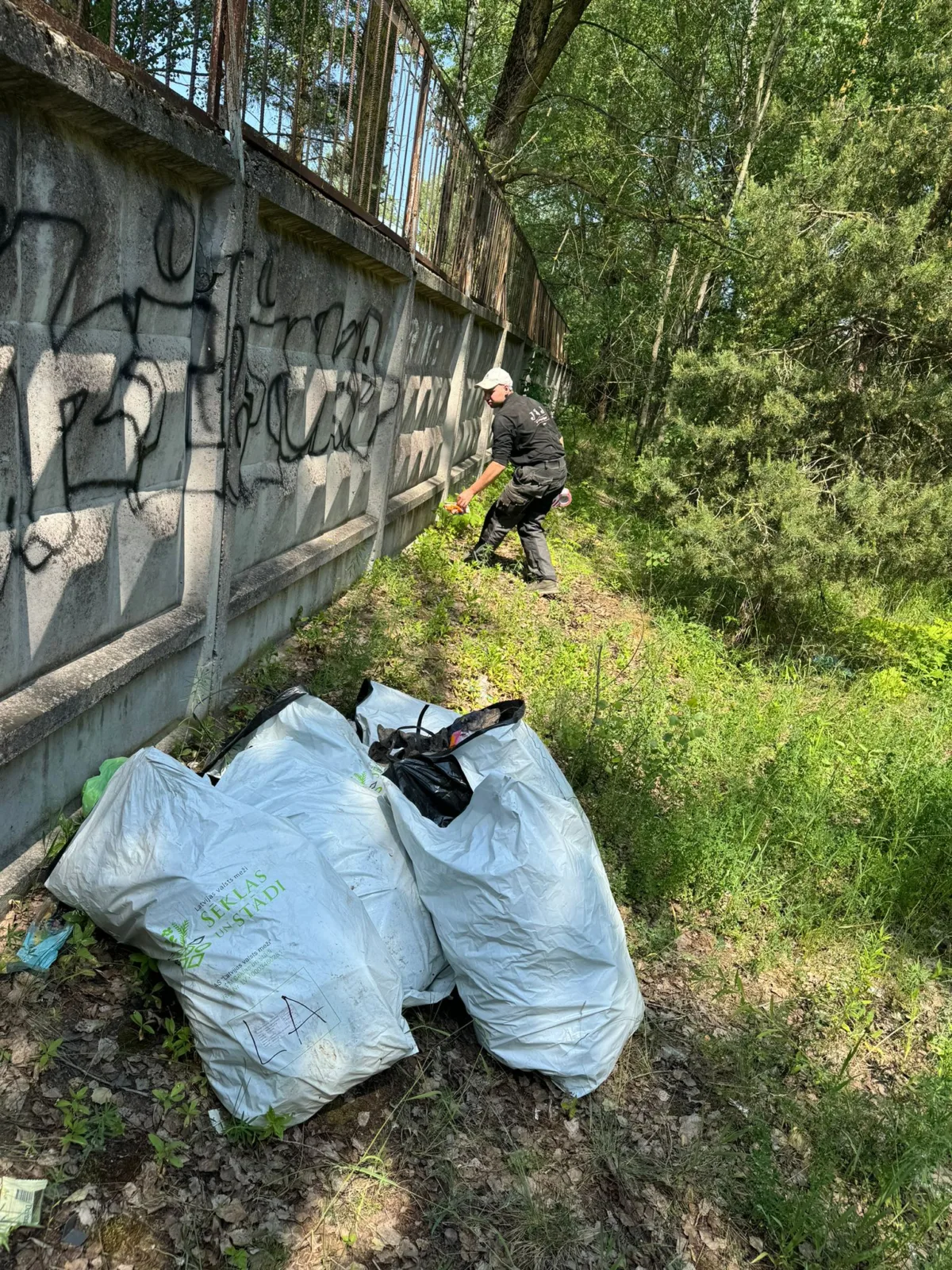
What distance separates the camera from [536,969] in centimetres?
243

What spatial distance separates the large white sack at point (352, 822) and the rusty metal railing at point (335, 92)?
1.98 metres

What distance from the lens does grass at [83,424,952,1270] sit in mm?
2268

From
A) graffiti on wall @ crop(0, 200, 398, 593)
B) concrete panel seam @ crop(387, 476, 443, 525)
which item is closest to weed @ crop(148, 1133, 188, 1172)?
graffiti on wall @ crop(0, 200, 398, 593)

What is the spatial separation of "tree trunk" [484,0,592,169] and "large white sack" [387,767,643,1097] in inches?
325

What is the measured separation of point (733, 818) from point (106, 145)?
11.0ft

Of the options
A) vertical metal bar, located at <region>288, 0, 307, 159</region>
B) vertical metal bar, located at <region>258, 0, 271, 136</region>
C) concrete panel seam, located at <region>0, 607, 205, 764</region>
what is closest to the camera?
concrete panel seam, located at <region>0, 607, 205, 764</region>

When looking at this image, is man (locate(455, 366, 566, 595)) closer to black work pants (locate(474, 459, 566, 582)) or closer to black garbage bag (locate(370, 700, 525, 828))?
black work pants (locate(474, 459, 566, 582))

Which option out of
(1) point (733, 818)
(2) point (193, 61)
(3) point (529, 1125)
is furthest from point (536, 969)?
(2) point (193, 61)

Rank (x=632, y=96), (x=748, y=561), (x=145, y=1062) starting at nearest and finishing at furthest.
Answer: (x=145, y=1062)
(x=748, y=561)
(x=632, y=96)

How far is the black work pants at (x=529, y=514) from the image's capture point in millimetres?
6703

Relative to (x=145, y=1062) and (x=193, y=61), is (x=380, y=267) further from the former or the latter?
(x=145, y=1062)

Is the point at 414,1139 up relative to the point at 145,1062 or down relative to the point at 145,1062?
down

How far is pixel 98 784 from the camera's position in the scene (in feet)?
8.67

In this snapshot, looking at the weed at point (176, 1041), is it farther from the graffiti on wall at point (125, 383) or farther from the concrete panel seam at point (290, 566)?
the concrete panel seam at point (290, 566)
